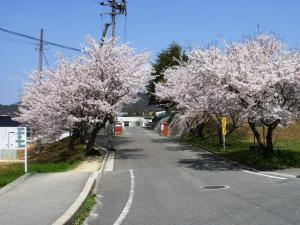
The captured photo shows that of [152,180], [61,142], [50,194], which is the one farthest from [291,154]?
[61,142]

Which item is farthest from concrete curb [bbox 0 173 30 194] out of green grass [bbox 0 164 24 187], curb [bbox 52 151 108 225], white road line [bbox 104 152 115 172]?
white road line [bbox 104 152 115 172]

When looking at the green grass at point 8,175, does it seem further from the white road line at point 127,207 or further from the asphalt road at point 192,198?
the white road line at point 127,207

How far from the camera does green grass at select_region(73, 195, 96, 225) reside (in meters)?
9.71

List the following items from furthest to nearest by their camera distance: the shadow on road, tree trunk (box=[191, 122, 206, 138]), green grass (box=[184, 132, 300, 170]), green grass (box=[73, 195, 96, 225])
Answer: tree trunk (box=[191, 122, 206, 138]) < the shadow on road < green grass (box=[184, 132, 300, 170]) < green grass (box=[73, 195, 96, 225])

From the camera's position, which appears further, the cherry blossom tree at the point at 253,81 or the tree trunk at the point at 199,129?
the tree trunk at the point at 199,129

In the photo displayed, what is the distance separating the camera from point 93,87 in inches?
1085

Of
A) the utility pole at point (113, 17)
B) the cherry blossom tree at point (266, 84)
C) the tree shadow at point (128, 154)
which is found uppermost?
the utility pole at point (113, 17)

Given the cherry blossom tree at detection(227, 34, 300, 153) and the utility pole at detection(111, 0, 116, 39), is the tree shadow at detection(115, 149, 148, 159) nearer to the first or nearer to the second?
the cherry blossom tree at detection(227, 34, 300, 153)

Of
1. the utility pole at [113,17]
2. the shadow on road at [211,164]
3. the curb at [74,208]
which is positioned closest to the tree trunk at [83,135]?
the shadow on road at [211,164]

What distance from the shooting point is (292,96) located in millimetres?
21625

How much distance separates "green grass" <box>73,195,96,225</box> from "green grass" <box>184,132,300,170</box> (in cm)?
1070

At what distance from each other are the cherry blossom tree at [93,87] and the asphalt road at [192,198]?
21.1ft

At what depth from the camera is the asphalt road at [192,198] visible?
31.4ft

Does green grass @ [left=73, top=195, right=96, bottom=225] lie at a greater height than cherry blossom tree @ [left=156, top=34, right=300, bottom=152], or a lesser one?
lesser
